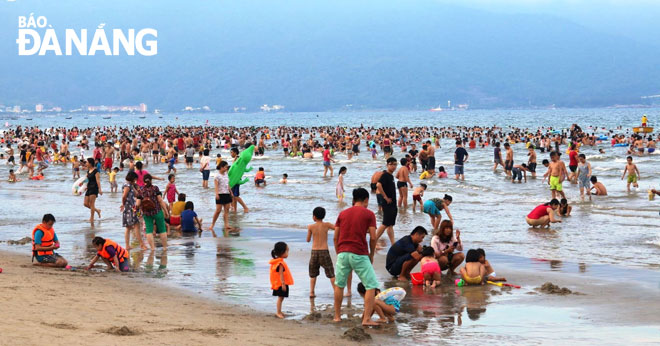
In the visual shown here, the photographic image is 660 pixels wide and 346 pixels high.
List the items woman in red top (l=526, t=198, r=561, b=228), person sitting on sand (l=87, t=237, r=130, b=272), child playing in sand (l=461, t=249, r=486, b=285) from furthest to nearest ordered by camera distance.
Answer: woman in red top (l=526, t=198, r=561, b=228) < person sitting on sand (l=87, t=237, r=130, b=272) < child playing in sand (l=461, t=249, r=486, b=285)

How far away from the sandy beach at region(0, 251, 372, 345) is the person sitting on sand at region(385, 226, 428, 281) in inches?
108

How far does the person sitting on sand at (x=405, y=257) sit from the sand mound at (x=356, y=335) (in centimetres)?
314

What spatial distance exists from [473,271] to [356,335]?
3.35 meters

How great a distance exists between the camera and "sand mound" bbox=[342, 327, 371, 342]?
313 inches

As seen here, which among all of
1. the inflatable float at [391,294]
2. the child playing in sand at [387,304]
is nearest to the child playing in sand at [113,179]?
the child playing in sand at [387,304]

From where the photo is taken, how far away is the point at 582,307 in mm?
9453

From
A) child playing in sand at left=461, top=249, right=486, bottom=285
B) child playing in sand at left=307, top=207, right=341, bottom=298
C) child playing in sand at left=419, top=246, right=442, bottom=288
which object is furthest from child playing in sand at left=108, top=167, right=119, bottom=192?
child playing in sand at left=307, top=207, right=341, bottom=298

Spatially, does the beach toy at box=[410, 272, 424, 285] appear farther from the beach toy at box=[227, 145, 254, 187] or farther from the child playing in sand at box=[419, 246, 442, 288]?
the beach toy at box=[227, 145, 254, 187]

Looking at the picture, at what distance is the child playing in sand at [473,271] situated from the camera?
35.4 feet

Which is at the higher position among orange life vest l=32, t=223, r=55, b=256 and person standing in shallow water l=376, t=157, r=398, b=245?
person standing in shallow water l=376, t=157, r=398, b=245

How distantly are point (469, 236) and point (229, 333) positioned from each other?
929 centimetres

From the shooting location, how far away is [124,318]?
8.12 metres

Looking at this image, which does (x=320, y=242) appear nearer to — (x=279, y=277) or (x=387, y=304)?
(x=279, y=277)

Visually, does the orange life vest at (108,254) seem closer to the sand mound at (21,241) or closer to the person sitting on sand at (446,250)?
the sand mound at (21,241)
